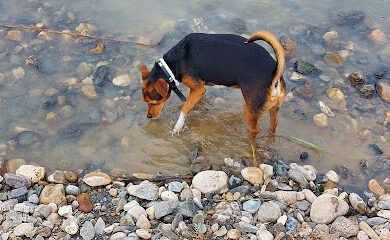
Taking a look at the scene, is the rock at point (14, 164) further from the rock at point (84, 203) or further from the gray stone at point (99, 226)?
the gray stone at point (99, 226)

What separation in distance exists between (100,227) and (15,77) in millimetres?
3465

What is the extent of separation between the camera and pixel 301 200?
4.89 m

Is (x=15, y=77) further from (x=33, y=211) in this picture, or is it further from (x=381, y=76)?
(x=381, y=76)

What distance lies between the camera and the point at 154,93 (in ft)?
19.2

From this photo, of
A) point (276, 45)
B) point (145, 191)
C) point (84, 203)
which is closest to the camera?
point (276, 45)

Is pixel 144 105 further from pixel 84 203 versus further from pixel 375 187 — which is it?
pixel 375 187

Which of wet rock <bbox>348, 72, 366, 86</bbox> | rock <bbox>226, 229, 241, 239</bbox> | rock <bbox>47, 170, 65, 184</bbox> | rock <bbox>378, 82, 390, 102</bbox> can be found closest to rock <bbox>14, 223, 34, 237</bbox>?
rock <bbox>47, 170, 65, 184</bbox>

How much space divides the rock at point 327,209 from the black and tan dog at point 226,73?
1277mm

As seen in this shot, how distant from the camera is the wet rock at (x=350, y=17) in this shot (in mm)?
7975

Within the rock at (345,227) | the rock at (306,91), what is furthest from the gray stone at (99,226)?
the rock at (306,91)

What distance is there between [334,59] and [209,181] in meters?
3.48

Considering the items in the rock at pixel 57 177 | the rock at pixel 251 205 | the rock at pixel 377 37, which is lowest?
the rock at pixel 57 177

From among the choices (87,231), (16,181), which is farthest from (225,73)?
(16,181)

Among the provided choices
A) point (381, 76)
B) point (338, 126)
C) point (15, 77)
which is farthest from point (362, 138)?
point (15, 77)
